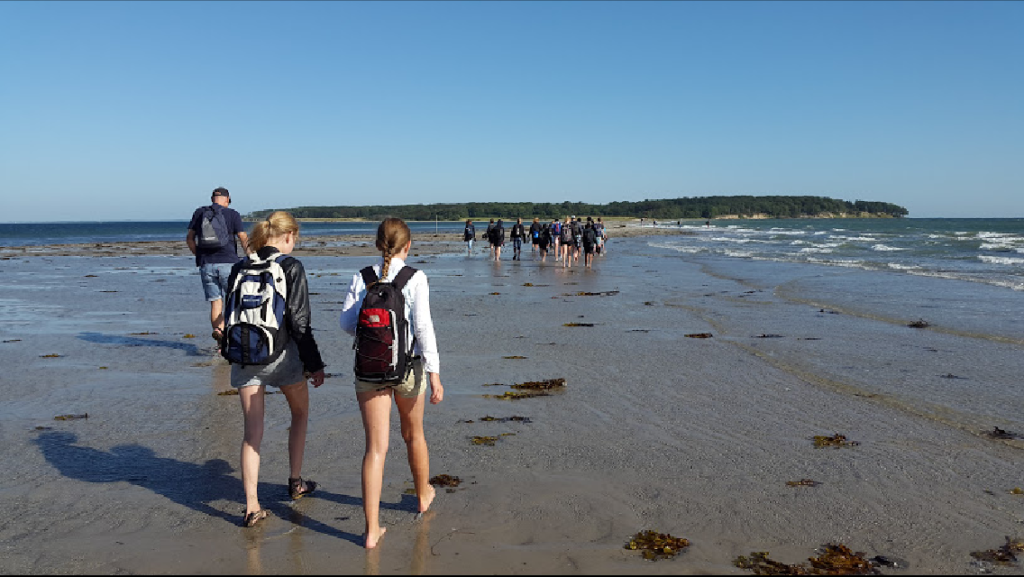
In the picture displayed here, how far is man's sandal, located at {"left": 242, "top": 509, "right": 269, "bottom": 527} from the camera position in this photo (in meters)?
4.19

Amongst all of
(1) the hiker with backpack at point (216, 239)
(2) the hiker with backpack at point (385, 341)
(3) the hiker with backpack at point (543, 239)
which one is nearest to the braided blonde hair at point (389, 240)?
(2) the hiker with backpack at point (385, 341)

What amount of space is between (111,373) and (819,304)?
1305cm

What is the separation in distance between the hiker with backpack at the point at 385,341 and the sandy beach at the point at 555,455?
18.7 inches

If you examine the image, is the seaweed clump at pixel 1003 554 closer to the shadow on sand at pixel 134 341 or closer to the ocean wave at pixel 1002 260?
the shadow on sand at pixel 134 341

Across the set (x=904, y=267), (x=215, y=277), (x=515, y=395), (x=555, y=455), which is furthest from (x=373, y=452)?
(x=904, y=267)

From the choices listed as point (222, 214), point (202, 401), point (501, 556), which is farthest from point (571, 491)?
point (222, 214)

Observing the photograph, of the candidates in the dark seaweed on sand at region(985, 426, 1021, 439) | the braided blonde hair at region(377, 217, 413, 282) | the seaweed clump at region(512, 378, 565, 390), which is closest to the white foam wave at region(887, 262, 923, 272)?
the dark seaweed on sand at region(985, 426, 1021, 439)

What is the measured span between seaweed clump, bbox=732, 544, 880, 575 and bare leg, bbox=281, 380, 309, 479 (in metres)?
2.64

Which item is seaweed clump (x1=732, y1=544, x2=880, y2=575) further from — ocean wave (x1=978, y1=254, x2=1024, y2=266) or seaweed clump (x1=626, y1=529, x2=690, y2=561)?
ocean wave (x1=978, y1=254, x2=1024, y2=266)

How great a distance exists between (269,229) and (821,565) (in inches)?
139

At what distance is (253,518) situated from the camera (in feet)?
13.8

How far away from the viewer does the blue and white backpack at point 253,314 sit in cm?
414

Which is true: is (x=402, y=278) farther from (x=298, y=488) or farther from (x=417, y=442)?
(x=298, y=488)

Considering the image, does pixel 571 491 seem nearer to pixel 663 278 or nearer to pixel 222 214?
pixel 222 214
